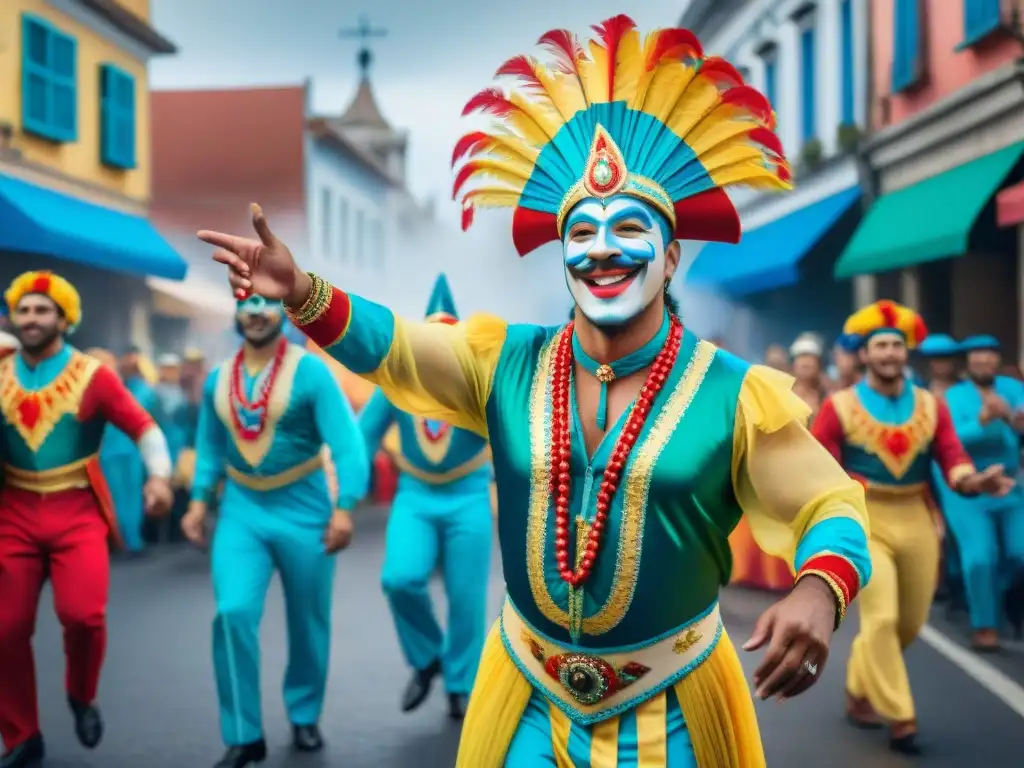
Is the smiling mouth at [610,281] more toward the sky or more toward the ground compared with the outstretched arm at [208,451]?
more toward the sky

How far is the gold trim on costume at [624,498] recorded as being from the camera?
11.3ft

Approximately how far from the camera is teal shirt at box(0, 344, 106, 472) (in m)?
6.41

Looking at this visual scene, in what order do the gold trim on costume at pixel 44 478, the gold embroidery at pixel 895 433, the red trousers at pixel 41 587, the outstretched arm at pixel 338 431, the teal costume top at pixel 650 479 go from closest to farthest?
the teal costume top at pixel 650 479 < the red trousers at pixel 41 587 < the gold trim on costume at pixel 44 478 < the outstretched arm at pixel 338 431 < the gold embroidery at pixel 895 433

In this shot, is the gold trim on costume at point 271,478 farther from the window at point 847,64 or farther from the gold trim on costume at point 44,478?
the window at point 847,64

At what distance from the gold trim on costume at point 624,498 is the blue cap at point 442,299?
4.36 m

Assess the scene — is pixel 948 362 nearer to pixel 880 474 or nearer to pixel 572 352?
pixel 880 474

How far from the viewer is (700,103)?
3621mm

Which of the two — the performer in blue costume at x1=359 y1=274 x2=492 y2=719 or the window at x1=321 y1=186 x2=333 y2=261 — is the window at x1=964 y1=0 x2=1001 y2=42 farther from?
the window at x1=321 y1=186 x2=333 y2=261

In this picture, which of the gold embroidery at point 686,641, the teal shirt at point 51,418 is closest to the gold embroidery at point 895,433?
the teal shirt at point 51,418

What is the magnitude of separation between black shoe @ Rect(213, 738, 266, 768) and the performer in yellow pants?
2.68 metres

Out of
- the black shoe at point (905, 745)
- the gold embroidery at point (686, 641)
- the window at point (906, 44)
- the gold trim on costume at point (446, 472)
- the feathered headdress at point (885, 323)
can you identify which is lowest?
the black shoe at point (905, 745)

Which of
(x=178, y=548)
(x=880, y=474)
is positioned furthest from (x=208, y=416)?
(x=178, y=548)

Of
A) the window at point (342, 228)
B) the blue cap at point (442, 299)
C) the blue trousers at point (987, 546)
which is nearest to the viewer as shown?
the blue cap at point (442, 299)

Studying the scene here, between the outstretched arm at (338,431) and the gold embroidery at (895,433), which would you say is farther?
the gold embroidery at (895,433)
